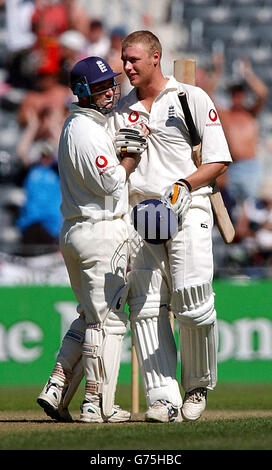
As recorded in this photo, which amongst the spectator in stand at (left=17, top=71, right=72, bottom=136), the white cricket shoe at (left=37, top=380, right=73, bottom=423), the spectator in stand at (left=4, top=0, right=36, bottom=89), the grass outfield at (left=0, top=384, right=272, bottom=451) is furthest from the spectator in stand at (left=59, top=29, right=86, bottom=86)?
the white cricket shoe at (left=37, top=380, right=73, bottom=423)

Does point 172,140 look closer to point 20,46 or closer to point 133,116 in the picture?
point 133,116

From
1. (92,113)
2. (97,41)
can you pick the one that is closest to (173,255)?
(92,113)

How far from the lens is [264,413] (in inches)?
305

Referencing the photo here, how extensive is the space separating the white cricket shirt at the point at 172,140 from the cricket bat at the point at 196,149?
0.04 m

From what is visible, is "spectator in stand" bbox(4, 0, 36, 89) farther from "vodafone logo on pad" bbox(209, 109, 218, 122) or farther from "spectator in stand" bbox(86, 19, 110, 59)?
"vodafone logo on pad" bbox(209, 109, 218, 122)

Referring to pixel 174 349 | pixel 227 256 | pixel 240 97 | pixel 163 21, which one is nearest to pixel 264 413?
pixel 174 349

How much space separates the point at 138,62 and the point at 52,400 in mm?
2188

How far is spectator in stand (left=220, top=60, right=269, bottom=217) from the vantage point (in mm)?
15133

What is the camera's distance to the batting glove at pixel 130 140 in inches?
247

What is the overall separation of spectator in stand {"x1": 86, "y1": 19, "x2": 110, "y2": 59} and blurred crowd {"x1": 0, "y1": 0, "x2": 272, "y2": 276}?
0.05 ft

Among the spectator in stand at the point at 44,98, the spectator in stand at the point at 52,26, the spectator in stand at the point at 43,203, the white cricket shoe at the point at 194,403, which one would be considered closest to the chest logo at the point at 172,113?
the white cricket shoe at the point at 194,403

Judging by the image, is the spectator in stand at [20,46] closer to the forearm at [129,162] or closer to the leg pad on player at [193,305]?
the forearm at [129,162]

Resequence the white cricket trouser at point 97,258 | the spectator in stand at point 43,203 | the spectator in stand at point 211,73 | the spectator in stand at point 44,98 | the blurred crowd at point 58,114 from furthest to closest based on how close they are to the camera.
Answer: the spectator in stand at point 211,73
the spectator in stand at point 44,98
the blurred crowd at point 58,114
the spectator in stand at point 43,203
the white cricket trouser at point 97,258
